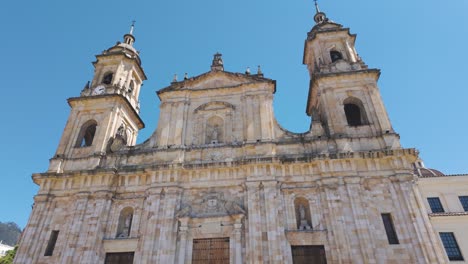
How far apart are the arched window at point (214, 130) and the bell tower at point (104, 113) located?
5.38 metres

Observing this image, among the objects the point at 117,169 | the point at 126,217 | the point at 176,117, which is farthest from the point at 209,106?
the point at 126,217

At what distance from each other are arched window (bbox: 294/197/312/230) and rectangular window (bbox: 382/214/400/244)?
136 inches

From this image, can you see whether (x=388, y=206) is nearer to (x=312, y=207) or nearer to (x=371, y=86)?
(x=312, y=207)

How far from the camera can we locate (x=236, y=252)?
14844 mm

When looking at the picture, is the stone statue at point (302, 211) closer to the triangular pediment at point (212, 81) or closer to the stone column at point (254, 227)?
the stone column at point (254, 227)

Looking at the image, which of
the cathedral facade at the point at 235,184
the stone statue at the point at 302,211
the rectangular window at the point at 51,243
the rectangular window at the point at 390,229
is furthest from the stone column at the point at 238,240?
the rectangular window at the point at 51,243

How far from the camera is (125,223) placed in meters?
17.2

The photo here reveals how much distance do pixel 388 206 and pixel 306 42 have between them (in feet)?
44.6

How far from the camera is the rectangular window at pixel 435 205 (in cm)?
2369

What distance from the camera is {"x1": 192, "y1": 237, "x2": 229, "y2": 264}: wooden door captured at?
15.1 metres

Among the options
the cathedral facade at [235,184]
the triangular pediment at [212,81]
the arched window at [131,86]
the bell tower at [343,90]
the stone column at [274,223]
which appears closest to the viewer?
the stone column at [274,223]

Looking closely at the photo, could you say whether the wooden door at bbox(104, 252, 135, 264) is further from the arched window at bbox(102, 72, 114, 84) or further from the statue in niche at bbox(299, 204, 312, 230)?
the arched window at bbox(102, 72, 114, 84)

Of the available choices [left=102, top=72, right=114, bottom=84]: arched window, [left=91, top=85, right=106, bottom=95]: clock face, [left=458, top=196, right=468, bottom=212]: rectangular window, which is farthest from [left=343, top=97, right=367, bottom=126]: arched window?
[left=102, top=72, right=114, bottom=84]: arched window

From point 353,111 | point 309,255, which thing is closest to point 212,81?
point 353,111
